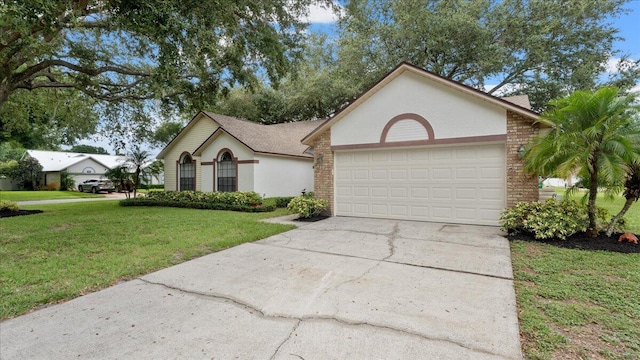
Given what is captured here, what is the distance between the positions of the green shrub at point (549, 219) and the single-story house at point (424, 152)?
92 cm

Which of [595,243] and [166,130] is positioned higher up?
[166,130]

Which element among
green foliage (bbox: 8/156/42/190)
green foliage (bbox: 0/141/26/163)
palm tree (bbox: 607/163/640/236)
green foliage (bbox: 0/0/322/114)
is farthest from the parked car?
palm tree (bbox: 607/163/640/236)

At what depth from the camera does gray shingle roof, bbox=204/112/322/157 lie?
15400 millimetres

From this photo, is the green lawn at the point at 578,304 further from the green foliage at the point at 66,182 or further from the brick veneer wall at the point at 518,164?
the green foliage at the point at 66,182

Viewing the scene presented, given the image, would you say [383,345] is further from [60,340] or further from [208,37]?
[208,37]

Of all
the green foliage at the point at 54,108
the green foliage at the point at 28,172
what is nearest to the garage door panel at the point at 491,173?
the green foliage at the point at 54,108

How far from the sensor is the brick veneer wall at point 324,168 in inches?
427

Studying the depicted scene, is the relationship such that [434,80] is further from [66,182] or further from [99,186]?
[66,182]

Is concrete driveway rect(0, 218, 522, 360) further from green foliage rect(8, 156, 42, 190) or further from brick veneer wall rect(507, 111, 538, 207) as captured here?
green foliage rect(8, 156, 42, 190)

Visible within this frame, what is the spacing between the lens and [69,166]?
104ft

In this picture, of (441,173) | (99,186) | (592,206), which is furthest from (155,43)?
(99,186)

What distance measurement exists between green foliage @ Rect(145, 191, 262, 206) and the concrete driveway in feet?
25.5

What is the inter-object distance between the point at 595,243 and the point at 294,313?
6580 mm

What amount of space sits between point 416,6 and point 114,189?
30864mm
